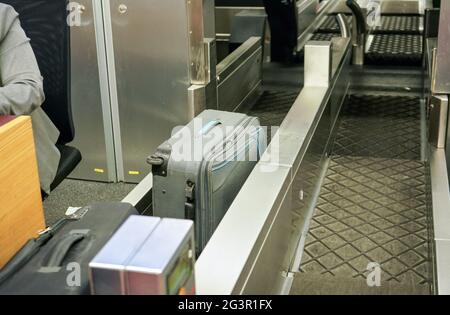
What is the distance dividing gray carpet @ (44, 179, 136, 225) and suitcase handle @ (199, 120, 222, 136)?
0.98 meters

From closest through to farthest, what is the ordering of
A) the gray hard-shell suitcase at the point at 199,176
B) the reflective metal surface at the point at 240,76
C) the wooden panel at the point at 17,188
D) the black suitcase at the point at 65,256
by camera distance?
the black suitcase at the point at 65,256 < the wooden panel at the point at 17,188 < the gray hard-shell suitcase at the point at 199,176 < the reflective metal surface at the point at 240,76

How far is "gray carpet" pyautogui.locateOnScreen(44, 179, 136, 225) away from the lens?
259 centimetres

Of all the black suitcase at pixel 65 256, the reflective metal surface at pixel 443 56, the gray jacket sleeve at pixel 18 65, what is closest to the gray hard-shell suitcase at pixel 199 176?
the black suitcase at pixel 65 256

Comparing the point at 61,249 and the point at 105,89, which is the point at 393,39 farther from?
the point at 61,249

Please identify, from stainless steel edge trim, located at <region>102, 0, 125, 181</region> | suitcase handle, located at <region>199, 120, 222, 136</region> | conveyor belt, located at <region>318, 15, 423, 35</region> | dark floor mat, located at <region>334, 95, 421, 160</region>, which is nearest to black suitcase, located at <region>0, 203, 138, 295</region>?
suitcase handle, located at <region>199, 120, 222, 136</region>

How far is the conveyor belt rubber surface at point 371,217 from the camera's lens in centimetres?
152

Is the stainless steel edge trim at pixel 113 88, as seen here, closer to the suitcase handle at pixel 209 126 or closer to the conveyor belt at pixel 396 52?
the suitcase handle at pixel 209 126

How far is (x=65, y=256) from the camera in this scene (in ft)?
3.60

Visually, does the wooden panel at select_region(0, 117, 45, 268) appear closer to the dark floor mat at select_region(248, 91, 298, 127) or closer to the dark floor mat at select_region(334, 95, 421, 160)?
the dark floor mat at select_region(334, 95, 421, 160)

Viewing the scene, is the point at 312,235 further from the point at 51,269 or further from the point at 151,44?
the point at 151,44

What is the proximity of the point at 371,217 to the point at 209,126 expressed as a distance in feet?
1.68

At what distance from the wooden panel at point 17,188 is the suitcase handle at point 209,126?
1.42 feet

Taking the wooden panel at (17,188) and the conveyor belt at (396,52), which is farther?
the conveyor belt at (396,52)

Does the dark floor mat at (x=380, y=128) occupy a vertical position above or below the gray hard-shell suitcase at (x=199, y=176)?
below
